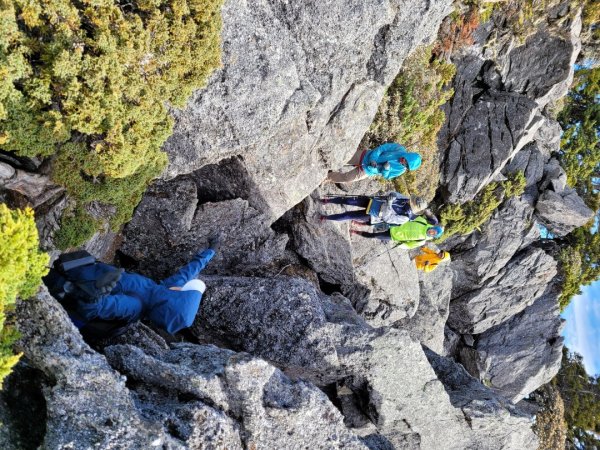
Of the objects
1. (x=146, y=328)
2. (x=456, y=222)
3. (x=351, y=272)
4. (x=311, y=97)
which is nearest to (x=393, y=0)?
(x=311, y=97)

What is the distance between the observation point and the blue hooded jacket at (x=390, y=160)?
13.1m

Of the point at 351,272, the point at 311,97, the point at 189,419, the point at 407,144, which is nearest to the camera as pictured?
the point at 189,419

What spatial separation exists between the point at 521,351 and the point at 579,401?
27.1 ft

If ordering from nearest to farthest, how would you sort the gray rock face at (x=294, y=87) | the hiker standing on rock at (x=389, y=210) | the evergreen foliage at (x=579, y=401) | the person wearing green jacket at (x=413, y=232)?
the gray rock face at (x=294, y=87), the hiker standing on rock at (x=389, y=210), the person wearing green jacket at (x=413, y=232), the evergreen foliage at (x=579, y=401)

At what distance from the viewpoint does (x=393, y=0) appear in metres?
11.5

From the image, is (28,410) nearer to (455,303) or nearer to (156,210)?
(156,210)

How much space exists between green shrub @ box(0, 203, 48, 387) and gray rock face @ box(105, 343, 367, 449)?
7.97ft

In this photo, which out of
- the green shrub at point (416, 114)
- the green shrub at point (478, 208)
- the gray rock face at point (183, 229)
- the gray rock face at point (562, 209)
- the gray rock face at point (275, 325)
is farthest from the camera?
the gray rock face at point (562, 209)

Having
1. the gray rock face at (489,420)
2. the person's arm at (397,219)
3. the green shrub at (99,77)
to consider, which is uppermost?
the green shrub at (99,77)

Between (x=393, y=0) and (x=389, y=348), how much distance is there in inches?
337

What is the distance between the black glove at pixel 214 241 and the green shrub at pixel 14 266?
591cm

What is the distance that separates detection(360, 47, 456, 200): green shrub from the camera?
1645cm

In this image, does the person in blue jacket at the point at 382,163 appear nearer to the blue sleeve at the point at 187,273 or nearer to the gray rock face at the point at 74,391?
the blue sleeve at the point at 187,273

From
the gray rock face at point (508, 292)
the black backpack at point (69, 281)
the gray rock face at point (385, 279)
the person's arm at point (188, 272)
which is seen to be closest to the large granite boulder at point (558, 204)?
the gray rock face at point (508, 292)
